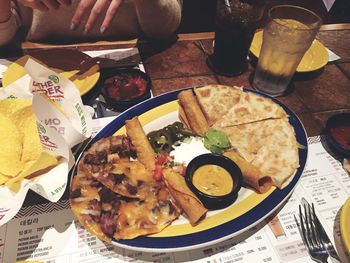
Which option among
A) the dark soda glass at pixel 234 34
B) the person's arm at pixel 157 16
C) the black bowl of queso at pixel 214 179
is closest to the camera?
the black bowl of queso at pixel 214 179

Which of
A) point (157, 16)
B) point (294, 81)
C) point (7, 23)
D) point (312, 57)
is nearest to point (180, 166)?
point (294, 81)

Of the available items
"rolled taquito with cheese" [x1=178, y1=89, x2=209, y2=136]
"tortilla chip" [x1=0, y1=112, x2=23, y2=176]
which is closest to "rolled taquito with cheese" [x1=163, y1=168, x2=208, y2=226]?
"rolled taquito with cheese" [x1=178, y1=89, x2=209, y2=136]

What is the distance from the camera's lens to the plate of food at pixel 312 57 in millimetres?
2135

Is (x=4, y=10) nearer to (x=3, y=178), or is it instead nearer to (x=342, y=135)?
(x=3, y=178)

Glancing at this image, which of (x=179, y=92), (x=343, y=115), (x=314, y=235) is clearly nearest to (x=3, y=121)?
(x=179, y=92)

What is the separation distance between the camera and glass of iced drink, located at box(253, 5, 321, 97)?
1789 mm

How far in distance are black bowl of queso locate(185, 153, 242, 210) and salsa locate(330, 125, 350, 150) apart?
0.63 metres

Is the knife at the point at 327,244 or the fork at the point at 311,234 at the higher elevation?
the knife at the point at 327,244

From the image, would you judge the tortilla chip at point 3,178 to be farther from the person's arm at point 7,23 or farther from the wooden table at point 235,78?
the person's arm at point 7,23

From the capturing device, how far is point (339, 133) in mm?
1683

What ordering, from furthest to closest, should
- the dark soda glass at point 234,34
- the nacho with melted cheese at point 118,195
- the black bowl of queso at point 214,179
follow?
1. the dark soda glass at point 234,34
2. the black bowl of queso at point 214,179
3. the nacho with melted cheese at point 118,195

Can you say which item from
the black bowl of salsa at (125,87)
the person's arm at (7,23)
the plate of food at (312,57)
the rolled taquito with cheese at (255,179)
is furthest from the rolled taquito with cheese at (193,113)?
the person's arm at (7,23)

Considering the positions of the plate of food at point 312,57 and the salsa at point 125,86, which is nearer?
the salsa at point 125,86

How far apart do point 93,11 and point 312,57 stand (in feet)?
5.09
